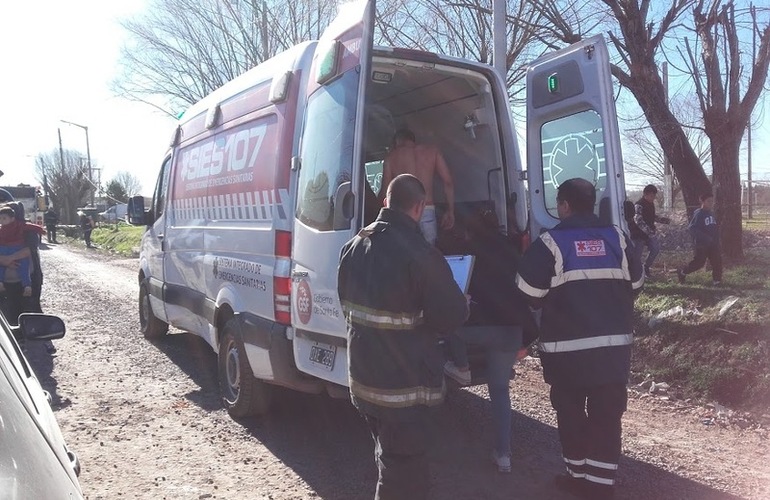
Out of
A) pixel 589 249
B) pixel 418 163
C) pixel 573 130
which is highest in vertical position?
pixel 573 130

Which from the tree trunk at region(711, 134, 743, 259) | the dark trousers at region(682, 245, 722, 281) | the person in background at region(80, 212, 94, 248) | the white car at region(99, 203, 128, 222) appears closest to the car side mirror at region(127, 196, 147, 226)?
the dark trousers at region(682, 245, 722, 281)

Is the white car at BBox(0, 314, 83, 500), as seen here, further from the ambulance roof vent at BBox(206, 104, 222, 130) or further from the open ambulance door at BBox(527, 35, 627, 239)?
the ambulance roof vent at BBox(206, 104, 222, 130)

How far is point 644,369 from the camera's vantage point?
6688mm

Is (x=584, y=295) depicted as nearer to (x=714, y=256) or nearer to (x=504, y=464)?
(x=504, y=464)

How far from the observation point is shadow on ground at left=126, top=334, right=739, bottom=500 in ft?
13.1

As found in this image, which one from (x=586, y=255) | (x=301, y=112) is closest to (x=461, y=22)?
(x=301, y=112)

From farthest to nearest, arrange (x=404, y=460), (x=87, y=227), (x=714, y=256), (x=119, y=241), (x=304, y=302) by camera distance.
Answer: (x=87, y=227) → (x=119, y=241) → (x=714, y=256) → (x=304, y=302) → (x=404, y=460)

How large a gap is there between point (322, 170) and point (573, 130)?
6.03 feet

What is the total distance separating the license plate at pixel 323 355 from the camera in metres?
4.01

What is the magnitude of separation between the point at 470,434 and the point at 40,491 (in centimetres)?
397

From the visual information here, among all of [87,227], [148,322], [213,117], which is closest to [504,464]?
[213,117]

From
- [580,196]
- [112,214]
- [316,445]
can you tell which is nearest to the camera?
[580,196]

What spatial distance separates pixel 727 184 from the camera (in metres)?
10.2

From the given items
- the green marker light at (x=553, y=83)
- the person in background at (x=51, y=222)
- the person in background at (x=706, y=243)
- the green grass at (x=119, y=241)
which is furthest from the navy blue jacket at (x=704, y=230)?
the person in background at (x=51, y=222)
